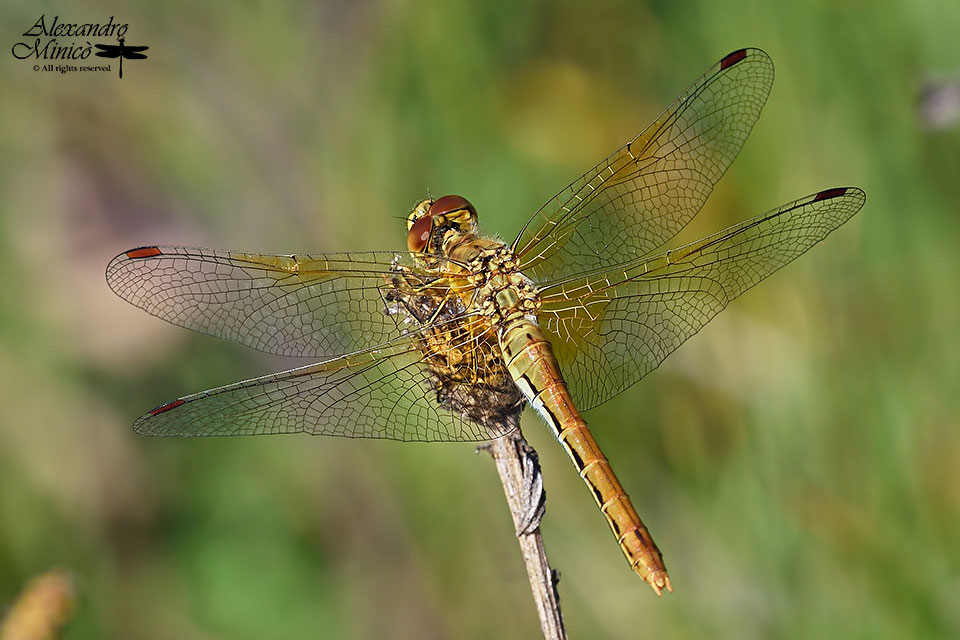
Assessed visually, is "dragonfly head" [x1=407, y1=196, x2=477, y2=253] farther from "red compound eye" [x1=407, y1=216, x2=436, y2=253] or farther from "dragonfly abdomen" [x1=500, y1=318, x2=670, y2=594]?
"dragonfly abdomen" [x1=500, y1=318, x2=670, y2=594]

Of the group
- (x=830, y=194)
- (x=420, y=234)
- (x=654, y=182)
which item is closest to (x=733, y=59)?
(x=654, y=182)

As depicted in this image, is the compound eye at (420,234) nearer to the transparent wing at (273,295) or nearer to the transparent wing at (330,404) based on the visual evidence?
the transparent wing at (273,295)

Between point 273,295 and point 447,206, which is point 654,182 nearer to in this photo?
point 447,206

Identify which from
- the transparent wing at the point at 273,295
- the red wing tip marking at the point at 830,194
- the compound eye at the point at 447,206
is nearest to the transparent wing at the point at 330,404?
the transparent wing at the point at 273,295

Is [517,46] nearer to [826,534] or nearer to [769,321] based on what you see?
[769,321]

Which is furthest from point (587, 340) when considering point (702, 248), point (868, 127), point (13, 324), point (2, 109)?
point (2, 109)

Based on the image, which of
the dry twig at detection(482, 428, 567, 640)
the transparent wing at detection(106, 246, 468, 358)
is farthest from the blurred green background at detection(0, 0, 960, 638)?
the dry twig at detection(482, 428, 567, 640)
